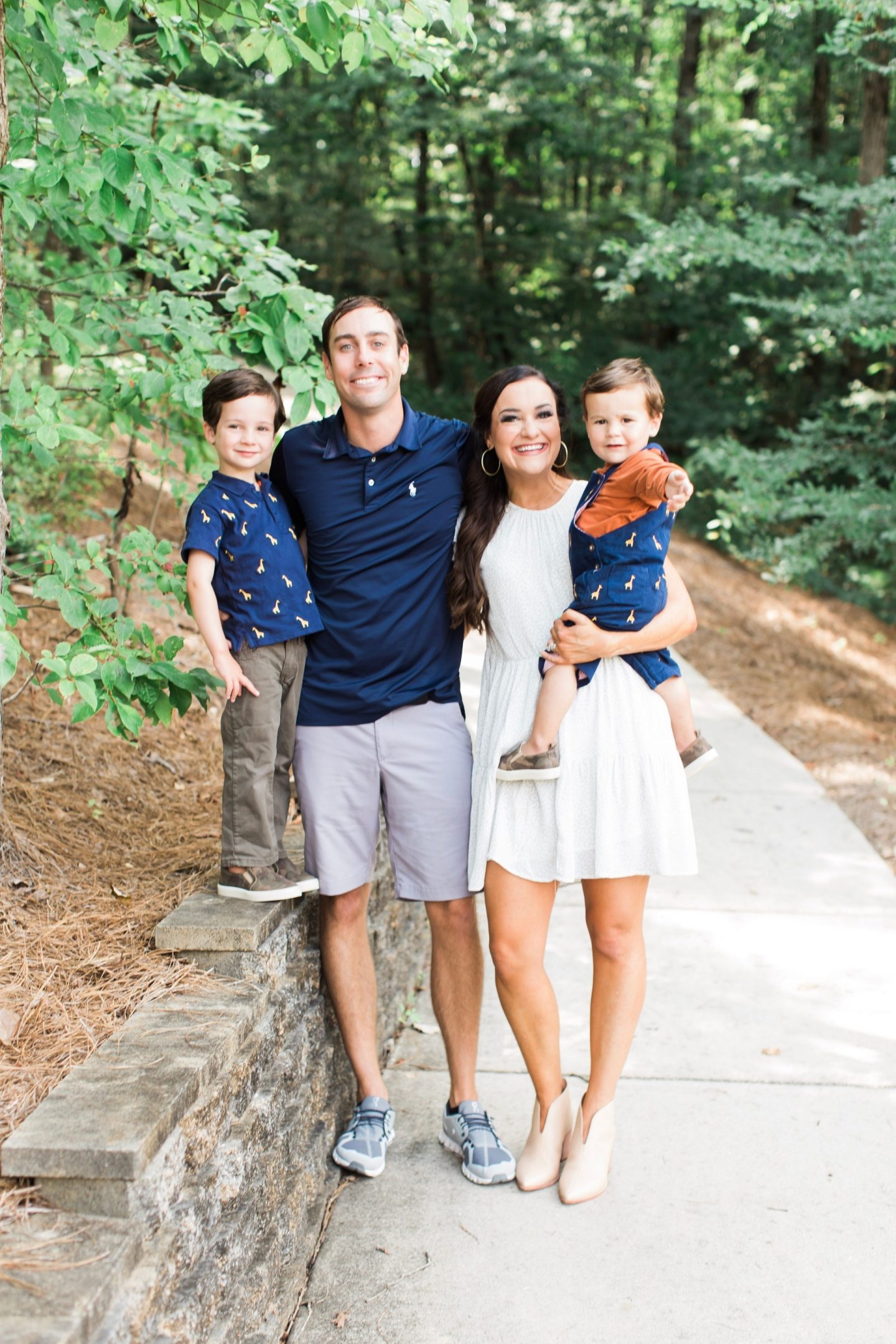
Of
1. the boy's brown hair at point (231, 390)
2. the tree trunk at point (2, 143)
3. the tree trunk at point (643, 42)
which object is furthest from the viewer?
the tree trunk at point (643, 42)

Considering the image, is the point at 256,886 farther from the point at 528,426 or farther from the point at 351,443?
the point at 528,426

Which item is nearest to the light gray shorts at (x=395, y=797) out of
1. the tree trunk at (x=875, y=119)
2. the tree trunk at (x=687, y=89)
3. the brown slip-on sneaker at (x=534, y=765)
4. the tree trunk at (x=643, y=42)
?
the brown slip-on sneaker at (x=534, y=765)

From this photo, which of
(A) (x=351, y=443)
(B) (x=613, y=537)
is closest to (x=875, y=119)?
(A) (x=351, y=443)

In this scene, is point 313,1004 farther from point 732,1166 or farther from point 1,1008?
point 732,1166

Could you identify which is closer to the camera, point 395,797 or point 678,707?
point 678,707

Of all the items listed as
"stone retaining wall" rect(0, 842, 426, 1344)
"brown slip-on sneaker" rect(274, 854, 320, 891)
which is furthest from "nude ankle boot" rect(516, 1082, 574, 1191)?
"brown slip-on sneaker" rect(274, 854, 320, 891)

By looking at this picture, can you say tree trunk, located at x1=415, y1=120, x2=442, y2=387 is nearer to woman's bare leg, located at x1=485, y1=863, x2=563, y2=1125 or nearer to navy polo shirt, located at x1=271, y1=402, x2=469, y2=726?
navy polo shirt, located at x1=271, y1=402, x2=469, y2=726

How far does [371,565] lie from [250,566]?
0.34 m

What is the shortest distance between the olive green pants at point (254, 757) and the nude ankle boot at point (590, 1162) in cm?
108

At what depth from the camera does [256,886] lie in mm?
2730

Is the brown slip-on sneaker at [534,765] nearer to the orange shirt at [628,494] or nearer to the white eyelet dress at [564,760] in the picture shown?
the white eyelet dress at [564,760]

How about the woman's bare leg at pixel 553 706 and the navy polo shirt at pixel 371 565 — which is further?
the navy polo shirt at pixel 371 565

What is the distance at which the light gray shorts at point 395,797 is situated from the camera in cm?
292

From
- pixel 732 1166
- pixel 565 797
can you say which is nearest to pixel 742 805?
pixel 732 1166
